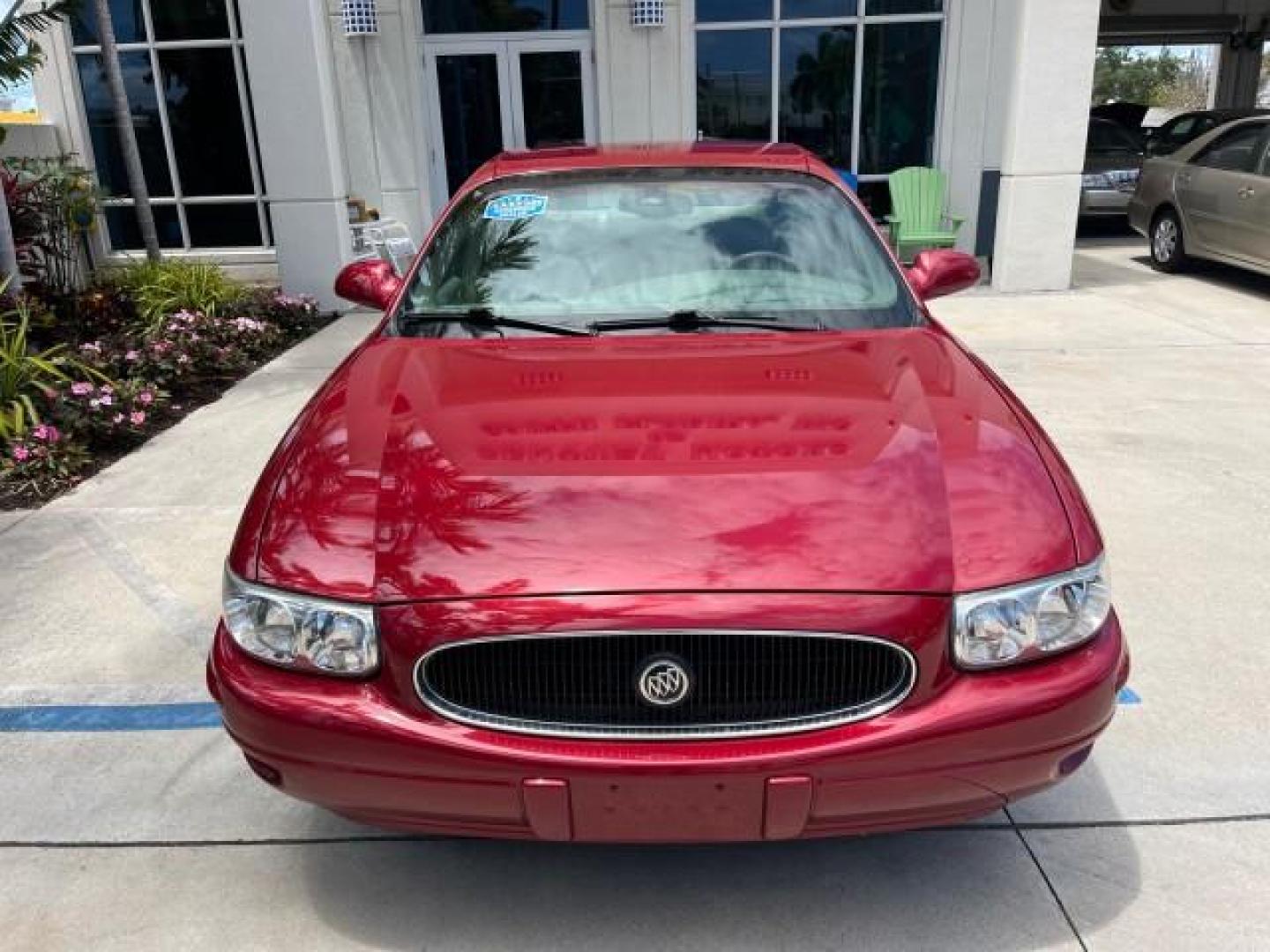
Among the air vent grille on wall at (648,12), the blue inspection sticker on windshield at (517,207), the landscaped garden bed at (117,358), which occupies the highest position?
the air vent grille on wall at (648,12)

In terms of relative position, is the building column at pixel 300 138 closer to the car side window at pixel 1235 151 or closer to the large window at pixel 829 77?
the large window at pixel 829 77

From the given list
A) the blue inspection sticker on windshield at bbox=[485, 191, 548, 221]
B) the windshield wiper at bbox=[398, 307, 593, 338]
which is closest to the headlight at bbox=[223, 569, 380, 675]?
the windshield wiper at bbox=[398, 307, 593, 338]

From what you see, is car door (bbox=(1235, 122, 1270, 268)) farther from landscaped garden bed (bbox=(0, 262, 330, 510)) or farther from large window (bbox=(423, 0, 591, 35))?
landscaped garden bed (bbox=(0, 262, 330, 510))

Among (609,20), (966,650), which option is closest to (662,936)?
(966,650)

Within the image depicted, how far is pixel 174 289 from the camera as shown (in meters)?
8.71

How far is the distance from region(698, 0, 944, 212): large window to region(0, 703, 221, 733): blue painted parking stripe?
949 centimetres

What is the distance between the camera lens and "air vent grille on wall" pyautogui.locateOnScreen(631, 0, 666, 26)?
10.6m

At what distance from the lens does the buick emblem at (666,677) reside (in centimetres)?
201

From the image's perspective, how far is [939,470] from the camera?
2312 mm

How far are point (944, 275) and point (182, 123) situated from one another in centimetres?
982

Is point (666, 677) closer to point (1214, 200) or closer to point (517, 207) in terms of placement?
point (517, 207)

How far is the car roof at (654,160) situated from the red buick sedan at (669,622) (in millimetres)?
1521

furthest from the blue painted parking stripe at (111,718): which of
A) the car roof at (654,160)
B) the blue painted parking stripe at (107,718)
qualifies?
the car roof at (654,160)

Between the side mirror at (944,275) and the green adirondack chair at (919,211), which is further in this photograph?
the green adirondack chair at (919,211)
